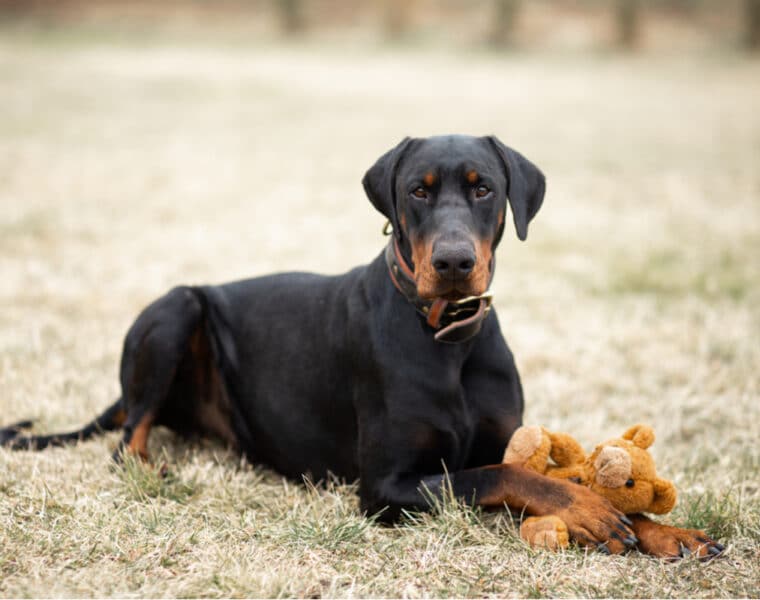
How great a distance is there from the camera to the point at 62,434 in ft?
13.0

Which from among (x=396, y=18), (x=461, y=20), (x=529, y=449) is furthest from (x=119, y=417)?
(x=461, y=20)

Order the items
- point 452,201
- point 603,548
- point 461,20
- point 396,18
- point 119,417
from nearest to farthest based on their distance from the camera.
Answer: point 603,548
point 452,201
point 119,417
point 396,18
point 461,20

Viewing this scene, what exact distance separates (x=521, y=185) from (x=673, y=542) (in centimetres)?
142

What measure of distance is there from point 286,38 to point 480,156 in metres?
33.6

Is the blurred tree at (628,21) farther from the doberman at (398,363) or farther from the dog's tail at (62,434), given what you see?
the dog's tail at (62,434)

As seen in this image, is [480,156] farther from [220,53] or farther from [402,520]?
[220,53]

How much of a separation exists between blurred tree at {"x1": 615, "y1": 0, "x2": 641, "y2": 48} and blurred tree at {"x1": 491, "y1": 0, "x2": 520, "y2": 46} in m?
4.32

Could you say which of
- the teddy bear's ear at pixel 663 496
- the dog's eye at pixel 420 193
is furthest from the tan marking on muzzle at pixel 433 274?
the teddy bear's ear at pixel 663 496

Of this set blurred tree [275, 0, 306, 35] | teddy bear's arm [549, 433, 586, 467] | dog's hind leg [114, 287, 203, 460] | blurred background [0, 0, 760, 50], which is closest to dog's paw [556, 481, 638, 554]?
teddy bear's arm [549, 433, 586, 467]

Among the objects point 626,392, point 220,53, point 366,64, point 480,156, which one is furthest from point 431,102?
point 480,156

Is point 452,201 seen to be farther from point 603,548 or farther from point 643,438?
point 603,548

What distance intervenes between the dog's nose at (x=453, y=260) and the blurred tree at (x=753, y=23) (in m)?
34.5

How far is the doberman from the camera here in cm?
293

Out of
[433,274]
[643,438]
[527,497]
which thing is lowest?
[527,497]
